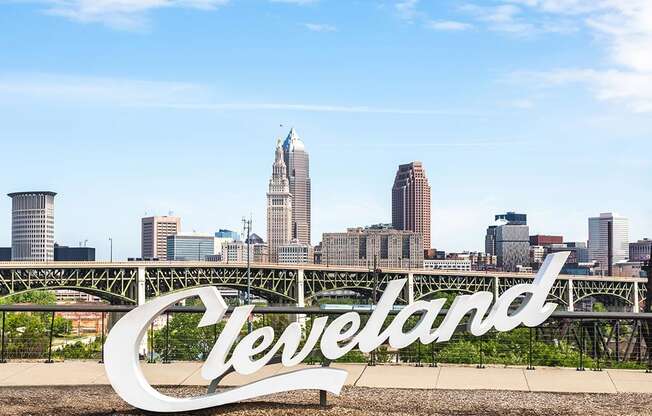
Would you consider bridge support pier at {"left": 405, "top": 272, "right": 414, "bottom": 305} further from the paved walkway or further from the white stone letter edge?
the white stone letter edge

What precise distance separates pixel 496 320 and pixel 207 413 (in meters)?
A: 3.78

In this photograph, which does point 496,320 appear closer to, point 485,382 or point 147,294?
point 485,382

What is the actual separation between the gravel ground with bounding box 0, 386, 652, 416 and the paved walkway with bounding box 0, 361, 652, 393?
1.98 feet

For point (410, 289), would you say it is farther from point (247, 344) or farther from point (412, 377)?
point (247, 344)

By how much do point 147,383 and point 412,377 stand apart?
4613 mm

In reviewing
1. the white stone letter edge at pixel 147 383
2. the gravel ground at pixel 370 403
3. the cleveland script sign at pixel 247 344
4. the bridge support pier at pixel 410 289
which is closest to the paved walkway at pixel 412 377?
the gravel ground at pixel 370 403

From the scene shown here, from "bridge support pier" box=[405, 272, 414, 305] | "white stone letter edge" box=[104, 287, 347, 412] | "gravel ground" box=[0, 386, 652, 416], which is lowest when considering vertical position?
"bridge support pier" box=[405, 272, 414, 305]

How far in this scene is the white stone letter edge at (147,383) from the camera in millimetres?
12133

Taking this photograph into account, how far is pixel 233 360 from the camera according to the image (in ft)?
40.4

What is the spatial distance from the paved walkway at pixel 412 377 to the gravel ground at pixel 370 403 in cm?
60

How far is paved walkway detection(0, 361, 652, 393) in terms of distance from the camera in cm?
1472

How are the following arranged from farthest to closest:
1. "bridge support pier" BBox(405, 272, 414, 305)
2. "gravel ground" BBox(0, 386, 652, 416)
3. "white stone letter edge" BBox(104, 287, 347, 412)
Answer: "bridge support pier" BBox(405, 272, 414, 305) < "gravel ground" BBox(0, 386, 652, 416) < "white stone letter edge" BBox(104, 287, 347, 412)

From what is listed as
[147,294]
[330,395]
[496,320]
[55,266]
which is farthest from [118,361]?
[147,294]

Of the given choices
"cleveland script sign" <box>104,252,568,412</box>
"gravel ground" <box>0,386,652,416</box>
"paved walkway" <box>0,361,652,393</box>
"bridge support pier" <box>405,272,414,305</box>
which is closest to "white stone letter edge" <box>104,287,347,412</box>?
"cleveland script sign" <box>104,252,568,412</box>
